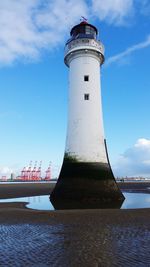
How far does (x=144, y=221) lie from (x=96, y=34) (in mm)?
17517

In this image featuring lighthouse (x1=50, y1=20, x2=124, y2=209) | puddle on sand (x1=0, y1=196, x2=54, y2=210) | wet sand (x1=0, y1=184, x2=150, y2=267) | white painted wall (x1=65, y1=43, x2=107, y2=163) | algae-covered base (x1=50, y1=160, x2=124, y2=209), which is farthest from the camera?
white painted wall (x1=65, y1=43, x2=107, y2=163)

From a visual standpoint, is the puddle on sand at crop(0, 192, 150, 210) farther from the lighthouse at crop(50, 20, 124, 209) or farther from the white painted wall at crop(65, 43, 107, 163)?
the white painted wall at crop(65, 43, 107, 163)

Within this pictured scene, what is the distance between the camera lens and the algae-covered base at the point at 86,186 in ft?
68.5

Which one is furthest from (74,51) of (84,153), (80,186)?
(80,186)

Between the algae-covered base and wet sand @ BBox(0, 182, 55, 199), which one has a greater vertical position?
the algae-covered base

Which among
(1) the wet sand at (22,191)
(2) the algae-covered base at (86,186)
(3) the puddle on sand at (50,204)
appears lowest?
(3) the puddle on sand at (50,204)

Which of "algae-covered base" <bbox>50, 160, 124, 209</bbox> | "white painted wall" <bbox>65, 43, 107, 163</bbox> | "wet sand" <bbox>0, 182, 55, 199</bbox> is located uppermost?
"white painted wall" <bbox>65, 43, 107, 163</bbox>

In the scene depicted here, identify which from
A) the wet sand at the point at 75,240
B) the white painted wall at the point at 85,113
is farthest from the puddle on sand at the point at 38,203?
the wet sand at the point at 75,240

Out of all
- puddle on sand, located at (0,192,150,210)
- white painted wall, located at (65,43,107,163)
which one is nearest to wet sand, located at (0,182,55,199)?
puddle on sand, located at (0,192,150,210)

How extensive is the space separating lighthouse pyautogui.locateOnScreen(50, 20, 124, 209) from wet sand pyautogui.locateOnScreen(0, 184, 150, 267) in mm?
7056

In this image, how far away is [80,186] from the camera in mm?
21219

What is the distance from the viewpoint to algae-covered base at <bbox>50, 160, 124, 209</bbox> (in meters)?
20.9

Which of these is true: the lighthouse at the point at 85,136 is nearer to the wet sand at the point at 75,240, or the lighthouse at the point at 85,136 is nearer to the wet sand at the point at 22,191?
the wet sand at the point at 75,240

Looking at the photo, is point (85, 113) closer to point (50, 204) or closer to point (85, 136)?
point (85, 136)
